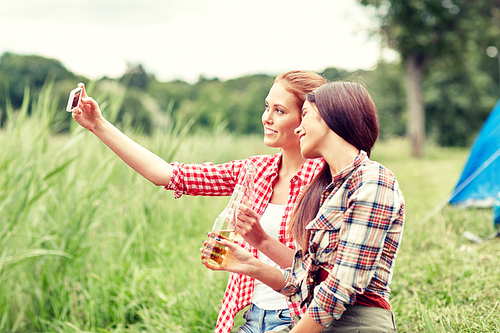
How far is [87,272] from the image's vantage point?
3.34 metres

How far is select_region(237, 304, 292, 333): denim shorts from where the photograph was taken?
5.33 ft

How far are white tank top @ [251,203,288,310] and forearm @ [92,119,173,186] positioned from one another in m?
0.41

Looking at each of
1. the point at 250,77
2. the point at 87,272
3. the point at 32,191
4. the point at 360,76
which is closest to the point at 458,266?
the point at 360,76

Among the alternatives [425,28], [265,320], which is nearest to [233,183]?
[265,320]

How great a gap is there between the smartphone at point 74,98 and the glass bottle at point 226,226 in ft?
2.15

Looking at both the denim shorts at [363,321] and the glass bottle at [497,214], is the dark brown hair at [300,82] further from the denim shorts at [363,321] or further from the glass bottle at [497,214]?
the glass bottle at [497,214]

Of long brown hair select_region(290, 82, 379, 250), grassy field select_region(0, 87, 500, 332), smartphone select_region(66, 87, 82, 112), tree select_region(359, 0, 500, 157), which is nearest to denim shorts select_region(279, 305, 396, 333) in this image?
A: long brown hair select_region(290, 82, 379, 250)

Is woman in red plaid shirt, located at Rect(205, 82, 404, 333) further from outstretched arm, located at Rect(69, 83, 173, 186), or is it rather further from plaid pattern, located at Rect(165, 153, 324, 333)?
outstretched arm, located at Rect(69, 83, 173, 186)

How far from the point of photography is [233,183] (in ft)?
6.26

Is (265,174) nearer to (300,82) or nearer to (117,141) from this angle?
(300,82)

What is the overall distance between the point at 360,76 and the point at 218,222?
0.65m

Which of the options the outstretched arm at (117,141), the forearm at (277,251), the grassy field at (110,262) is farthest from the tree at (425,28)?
the forearm at (277,251)

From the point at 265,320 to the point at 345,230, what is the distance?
667 millimetres

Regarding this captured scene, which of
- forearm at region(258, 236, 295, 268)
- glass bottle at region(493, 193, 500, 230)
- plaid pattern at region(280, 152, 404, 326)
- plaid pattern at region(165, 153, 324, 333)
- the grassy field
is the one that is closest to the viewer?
plaid pattern at region(280, 152, 404, 326)
